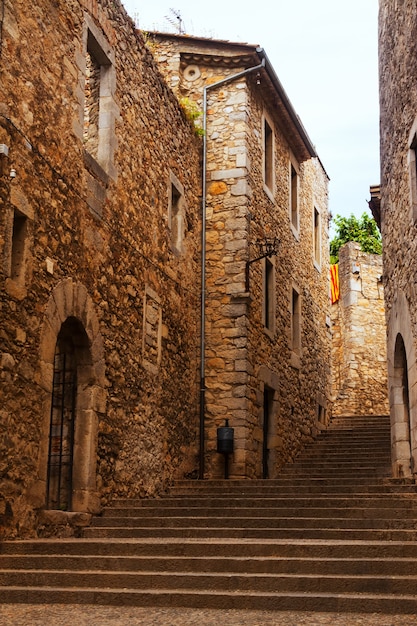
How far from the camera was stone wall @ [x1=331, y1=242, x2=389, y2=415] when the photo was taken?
71.8 feet

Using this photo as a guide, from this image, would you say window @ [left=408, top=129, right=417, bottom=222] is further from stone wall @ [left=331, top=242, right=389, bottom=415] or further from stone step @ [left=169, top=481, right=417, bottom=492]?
stone wall @ [left=331, top=242, right=389, bottom=415]

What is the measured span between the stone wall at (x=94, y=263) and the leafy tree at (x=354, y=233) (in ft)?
61.7

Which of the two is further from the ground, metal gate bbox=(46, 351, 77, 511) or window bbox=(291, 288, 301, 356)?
window bbox=(291, 288, 301, 356)

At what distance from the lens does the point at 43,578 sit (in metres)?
6.23

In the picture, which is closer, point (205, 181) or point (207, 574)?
point (207, 574)

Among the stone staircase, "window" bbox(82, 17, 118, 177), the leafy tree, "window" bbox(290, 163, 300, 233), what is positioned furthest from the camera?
the leafy tree

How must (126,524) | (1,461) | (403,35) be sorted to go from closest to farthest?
1. (1,461)
2. (126,524)
3. (403,35)

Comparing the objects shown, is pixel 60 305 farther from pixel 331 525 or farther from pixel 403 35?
pixel 403 35

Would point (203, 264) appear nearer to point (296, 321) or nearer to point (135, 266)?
point (135, 266)

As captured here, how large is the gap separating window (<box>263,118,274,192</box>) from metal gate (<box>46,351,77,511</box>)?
6.87m

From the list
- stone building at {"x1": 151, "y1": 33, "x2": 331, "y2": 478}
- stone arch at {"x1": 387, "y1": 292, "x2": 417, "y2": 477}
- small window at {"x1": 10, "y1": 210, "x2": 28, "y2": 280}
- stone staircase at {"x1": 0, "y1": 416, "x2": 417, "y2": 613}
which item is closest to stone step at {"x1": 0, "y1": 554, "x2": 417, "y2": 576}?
stone staircase at {"x1": 0, "y1": 416, "x2": 417, "y2": 613}

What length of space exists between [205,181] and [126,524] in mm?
6300

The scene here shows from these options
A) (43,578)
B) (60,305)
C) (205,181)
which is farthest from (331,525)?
(205,181)

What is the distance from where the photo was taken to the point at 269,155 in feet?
47.7
